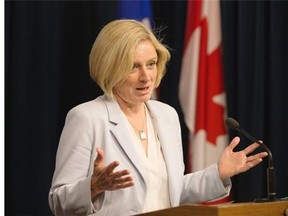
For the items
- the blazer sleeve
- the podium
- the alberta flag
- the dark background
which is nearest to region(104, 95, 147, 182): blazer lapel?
the blazer sleeve

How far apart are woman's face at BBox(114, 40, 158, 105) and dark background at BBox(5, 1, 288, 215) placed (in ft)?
5.16

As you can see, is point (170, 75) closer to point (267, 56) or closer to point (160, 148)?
point (267, 56)

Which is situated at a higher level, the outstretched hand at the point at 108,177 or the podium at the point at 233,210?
the outstretched hand at the point at 108,177

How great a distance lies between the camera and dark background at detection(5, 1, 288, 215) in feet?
13.4

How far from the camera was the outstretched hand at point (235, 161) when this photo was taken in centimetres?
255

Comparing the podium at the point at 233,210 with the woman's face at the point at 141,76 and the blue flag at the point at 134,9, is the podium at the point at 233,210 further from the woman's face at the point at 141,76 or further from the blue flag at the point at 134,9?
the blue flag at the point at 134,9

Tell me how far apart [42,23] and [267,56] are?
1360 millimetres

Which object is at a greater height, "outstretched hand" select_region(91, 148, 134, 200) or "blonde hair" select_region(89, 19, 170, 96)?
"blonde hair" select_region(89, 19, 170, 96)

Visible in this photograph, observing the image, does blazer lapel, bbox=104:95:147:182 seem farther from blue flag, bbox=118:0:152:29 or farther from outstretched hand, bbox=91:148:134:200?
blue flag, bbox=118:0:152:29

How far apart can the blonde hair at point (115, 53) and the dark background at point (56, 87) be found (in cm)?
159

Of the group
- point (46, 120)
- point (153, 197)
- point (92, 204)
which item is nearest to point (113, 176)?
point (92, 204)

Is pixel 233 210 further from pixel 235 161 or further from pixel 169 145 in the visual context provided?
pixel 169 145

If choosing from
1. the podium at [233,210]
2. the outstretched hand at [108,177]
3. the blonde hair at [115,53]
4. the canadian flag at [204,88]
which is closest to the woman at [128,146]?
the blonde hair at [115,53]

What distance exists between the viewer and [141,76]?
260cm
